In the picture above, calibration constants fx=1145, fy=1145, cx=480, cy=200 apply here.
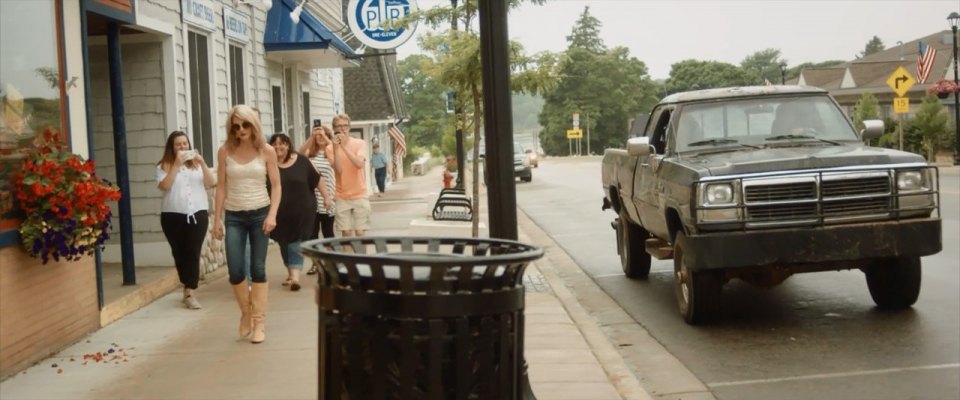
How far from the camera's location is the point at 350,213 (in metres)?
12.2

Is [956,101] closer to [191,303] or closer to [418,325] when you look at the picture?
[191,303]

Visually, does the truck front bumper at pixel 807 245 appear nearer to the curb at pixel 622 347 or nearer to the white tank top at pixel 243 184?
the curb at pixel 622 347

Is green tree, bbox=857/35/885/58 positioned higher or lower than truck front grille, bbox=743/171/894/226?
higher

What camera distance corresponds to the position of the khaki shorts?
12.2m

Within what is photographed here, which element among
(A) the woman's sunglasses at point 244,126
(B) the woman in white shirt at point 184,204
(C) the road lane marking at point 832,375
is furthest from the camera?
(B) the woman in white shirt at point 184,204

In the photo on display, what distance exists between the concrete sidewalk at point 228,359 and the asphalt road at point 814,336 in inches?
27.6

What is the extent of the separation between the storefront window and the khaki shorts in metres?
4.15

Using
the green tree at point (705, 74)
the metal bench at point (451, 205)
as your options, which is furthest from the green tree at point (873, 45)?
the metal bench at point (451, 205)

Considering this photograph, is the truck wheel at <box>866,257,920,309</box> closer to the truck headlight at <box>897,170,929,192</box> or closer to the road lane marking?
the truck headlight at <box>897,170,929,192</box>

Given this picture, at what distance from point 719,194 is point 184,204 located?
4.56 metres

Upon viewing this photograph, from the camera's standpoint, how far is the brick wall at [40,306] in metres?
7.22

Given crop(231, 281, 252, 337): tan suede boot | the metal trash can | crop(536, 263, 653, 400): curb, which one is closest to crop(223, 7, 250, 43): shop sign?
crop(536, 263, 653, 400): curb

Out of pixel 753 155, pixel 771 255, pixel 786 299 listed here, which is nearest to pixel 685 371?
pixel 771 255

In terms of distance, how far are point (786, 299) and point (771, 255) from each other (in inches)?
91.5
